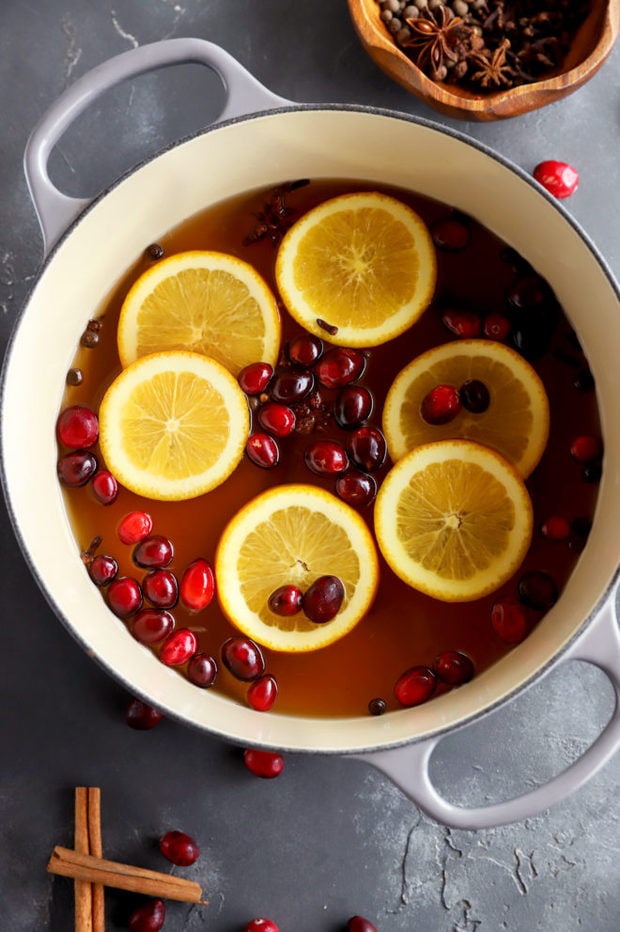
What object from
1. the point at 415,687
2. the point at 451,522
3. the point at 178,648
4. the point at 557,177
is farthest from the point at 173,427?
the point at 557,177

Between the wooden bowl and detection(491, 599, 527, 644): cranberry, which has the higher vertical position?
the wooden bowl

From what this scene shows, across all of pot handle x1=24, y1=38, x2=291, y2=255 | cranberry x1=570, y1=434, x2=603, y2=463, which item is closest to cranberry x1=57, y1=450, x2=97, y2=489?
pot handle x1=24, y1=38, x2=291, y2=255

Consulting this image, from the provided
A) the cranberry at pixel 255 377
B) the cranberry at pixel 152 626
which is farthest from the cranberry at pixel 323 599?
the cranberry at pixel 255 377

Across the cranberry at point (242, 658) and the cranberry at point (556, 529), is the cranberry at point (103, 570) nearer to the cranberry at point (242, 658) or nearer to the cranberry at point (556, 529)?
the cranberry at point (242, 658)

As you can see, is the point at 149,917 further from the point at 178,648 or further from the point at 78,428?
the point at 78,428

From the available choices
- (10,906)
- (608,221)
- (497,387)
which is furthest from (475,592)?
(10,906)

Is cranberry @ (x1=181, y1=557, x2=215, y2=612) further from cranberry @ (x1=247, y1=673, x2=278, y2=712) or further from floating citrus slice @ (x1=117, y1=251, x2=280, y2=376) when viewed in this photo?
floating citrus slice @ (x1=117, y1=251, x2=280, y2=376)
